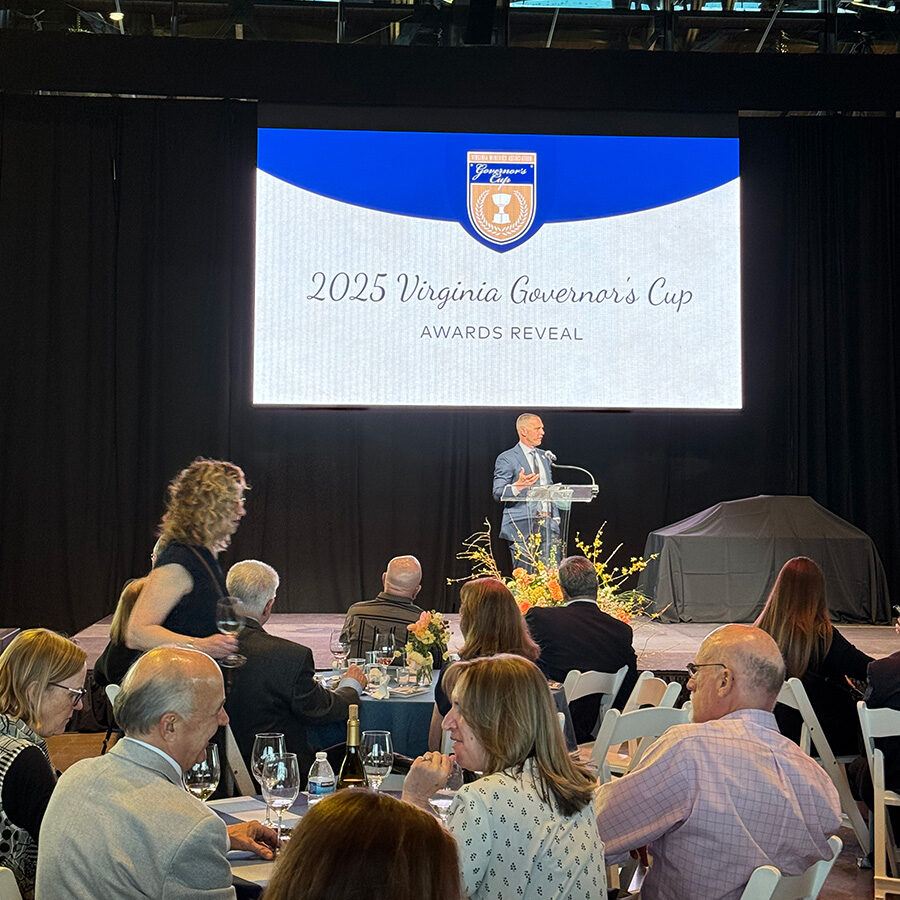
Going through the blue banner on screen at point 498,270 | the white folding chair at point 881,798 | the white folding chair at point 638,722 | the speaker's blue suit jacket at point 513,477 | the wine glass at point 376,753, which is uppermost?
the blue banner on screen at point 498,270

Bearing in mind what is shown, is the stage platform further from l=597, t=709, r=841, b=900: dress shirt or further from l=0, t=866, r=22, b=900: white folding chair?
l=0, t=866, r=22, b=900: white folding chair

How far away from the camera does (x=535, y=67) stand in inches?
333

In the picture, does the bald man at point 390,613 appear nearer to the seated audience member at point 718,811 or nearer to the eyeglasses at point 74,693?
the eyeglasses at point 74,693

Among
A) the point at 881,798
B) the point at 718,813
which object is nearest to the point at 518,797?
the point at 718,813

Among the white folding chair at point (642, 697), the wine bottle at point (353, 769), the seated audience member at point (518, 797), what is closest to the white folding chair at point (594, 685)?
the white folding chair at point (642, 697)

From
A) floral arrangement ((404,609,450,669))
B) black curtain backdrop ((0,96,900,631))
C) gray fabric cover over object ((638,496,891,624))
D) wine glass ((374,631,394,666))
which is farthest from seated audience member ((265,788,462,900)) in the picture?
black curtain backdrop ((0,96,900,631))

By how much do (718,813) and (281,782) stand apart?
911 millimetres

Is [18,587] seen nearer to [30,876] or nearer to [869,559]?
[869,559]

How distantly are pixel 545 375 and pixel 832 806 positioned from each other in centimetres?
683

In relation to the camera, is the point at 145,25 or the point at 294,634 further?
the point at 145,25

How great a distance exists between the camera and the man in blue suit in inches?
308

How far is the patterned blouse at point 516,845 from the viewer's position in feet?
6.64

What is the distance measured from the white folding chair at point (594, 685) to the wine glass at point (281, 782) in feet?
6.18

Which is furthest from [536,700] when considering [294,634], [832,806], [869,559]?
[869,559]
